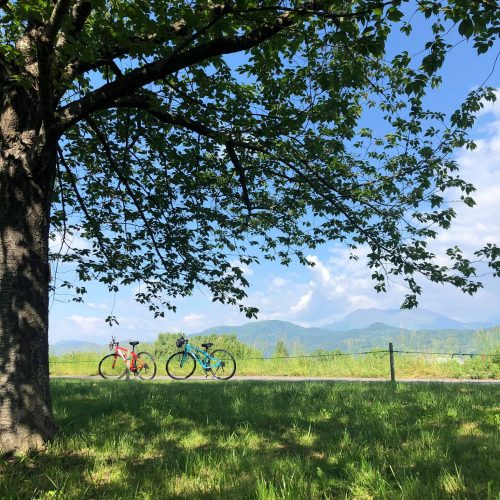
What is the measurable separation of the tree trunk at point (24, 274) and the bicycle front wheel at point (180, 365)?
11.5 m

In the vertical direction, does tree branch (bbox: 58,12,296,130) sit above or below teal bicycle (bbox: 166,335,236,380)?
above

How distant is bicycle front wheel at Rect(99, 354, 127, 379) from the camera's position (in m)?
17.5

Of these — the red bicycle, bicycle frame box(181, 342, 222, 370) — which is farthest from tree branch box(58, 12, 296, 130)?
the red bicycle

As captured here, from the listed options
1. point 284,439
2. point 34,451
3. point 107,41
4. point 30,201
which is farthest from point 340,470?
point 107,41

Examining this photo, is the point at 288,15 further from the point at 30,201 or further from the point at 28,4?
the point at 30,201

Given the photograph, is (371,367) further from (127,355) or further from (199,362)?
(127,355)

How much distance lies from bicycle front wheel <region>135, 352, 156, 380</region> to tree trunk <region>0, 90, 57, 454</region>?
1259 cm

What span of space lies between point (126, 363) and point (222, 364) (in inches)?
147

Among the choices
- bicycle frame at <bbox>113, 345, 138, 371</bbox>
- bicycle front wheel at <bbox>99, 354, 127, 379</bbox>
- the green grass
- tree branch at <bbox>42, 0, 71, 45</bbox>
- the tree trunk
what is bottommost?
bicycle front wheel at <bbox>99, 354, 127, 379</bbox>

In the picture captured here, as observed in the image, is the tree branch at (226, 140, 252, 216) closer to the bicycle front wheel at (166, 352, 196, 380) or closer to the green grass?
the green grass

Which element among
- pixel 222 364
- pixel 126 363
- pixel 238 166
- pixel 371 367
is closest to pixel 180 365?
pixel 222 364

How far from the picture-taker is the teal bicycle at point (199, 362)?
51.8 ft

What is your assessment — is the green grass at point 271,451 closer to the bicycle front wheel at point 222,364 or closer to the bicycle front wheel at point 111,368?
the bicycle front wheel at point 222,364

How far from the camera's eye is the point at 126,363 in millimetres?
16375
